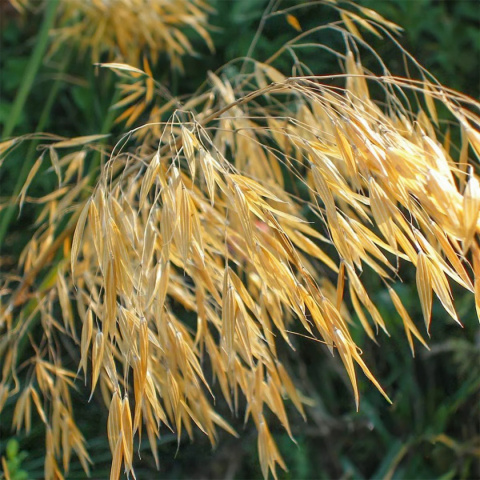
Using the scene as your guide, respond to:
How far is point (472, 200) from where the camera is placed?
23.5 inches

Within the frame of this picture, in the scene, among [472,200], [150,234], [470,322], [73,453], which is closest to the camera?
[472,200]

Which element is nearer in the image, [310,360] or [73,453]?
[73,453]

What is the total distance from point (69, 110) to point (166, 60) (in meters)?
0.28

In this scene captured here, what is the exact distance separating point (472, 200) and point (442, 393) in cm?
117

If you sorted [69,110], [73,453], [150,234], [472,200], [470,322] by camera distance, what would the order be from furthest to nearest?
1. [69,110]
2. [470,322]
3. [73,453]
4. [150,234]
5. [472,200]

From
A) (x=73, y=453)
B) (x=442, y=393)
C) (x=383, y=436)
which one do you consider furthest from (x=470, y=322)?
(x=73, y=453)

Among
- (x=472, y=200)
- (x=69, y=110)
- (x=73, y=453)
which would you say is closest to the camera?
(x=472, y=200)

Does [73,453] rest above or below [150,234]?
below

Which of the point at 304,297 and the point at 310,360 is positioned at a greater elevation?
the point at 304,297

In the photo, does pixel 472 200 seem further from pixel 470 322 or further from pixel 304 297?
pixel 470 322

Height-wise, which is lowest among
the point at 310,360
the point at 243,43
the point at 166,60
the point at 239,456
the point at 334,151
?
the point at 239,456

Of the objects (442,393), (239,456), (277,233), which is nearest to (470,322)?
(442,393)

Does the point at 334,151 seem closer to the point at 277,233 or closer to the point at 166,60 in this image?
the point at 277,233

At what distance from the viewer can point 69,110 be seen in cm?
175
